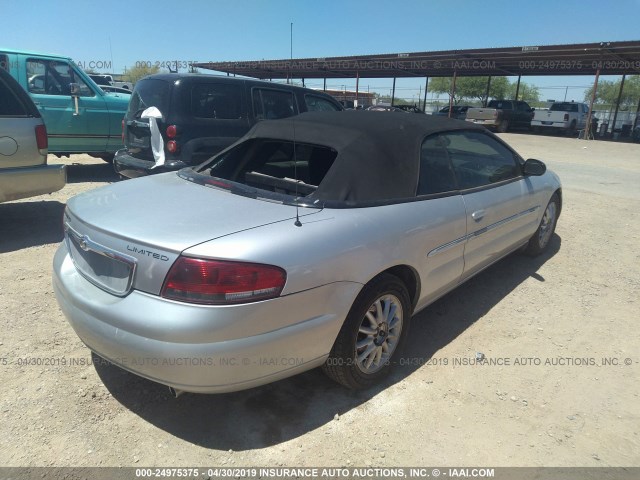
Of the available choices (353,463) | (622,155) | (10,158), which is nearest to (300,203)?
(353,463)

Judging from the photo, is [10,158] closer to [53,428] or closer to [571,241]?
[53,428]

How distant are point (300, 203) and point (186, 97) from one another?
4.21 meters

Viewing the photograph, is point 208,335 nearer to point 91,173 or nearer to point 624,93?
point 91,173

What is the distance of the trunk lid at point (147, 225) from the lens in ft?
6.86

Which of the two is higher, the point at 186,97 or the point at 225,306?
the point at 186,97

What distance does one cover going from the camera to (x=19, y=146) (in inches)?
192

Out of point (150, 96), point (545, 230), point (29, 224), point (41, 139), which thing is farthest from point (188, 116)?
point (545, 230)

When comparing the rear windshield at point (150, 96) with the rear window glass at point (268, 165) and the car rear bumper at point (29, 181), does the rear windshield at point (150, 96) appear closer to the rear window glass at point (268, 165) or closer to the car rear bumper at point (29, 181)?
the car rear bumper at point (29, 181)

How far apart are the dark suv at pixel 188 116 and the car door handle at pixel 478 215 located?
358 cm

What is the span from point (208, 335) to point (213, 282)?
9.1 inches

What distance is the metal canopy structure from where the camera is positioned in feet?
67.1

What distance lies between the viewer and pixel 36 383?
2.66 meters

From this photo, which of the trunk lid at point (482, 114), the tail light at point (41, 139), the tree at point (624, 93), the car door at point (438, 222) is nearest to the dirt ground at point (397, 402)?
the car door at point (438, 222)

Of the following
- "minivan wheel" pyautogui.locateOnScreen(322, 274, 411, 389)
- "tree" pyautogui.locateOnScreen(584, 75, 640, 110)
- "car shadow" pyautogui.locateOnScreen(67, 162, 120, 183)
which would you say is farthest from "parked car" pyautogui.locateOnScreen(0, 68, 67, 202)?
"tree" pyautogui.locateOnScreen(584, 75, 640, 110)
